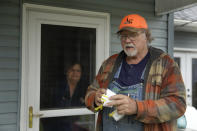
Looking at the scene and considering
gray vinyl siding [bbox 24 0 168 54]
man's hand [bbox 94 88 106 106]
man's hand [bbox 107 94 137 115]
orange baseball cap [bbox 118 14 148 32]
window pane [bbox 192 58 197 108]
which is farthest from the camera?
window pane [bbox 192 58 197 108]

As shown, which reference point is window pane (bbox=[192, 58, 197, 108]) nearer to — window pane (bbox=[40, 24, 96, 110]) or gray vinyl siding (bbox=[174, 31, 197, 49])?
gray vinyl siding (bbox=[174, 31, 197, 49])

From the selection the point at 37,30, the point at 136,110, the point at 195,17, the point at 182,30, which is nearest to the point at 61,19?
the point at 37,30

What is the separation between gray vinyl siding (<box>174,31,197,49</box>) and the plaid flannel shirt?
578cm

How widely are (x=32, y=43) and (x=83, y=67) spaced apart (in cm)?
76

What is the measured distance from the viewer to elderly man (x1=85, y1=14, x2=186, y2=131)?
1539 mm

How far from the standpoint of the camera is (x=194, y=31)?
7270 mm

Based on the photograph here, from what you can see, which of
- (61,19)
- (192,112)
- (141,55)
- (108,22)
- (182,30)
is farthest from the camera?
(182,30)

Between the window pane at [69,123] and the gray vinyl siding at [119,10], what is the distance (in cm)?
104

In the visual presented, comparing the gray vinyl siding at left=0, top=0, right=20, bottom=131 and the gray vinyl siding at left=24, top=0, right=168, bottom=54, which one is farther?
the gray vinyl siding at left=24, top=0, right=168, bottom=54

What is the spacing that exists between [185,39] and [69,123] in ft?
18.0

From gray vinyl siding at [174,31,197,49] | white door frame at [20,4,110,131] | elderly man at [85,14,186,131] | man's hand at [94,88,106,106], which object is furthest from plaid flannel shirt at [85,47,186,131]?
gray vinyl siding at [174,31,197,49]

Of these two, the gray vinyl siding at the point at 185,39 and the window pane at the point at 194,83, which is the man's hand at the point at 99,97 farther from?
the window pane at the point at 194,83

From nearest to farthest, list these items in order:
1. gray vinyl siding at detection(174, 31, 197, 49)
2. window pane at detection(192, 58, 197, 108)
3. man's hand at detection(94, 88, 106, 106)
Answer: man's hand at detection(94, 88, 106, 106) < gray vinyl siding at detection(174, 31, 197, 49) < window pane at detection(192, 58, 197, 108)

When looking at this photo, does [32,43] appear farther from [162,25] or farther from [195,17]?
[195,17]
